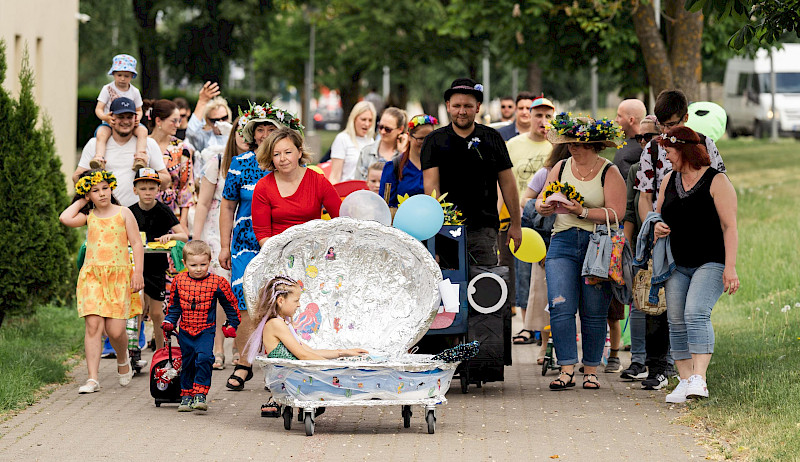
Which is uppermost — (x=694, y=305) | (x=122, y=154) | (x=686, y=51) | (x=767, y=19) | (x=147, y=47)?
(x=147, y=47)

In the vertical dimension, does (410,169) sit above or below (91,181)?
above

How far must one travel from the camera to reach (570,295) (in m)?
9.65

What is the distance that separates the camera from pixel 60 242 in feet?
39.7

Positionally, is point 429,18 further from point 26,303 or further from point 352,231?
point 352,231

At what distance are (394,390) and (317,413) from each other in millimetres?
552

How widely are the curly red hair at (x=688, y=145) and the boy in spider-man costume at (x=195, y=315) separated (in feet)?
10.4

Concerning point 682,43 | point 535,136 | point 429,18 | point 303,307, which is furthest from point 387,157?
point 429,18

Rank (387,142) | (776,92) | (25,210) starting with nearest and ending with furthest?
(25,210) < (387,142) < (776,92)

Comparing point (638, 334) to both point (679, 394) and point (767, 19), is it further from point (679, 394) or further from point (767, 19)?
point (767, 19)

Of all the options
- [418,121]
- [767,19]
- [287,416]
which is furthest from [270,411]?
[767,19]

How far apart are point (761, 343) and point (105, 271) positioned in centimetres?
548

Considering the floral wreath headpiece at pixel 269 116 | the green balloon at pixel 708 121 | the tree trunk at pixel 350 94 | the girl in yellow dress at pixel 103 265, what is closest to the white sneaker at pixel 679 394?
the green balloon at pixel 708 121

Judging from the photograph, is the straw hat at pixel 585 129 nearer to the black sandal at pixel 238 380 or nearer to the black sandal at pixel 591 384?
the black sandal at pixel 591 384

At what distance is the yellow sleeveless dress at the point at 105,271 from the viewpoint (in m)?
9.60
